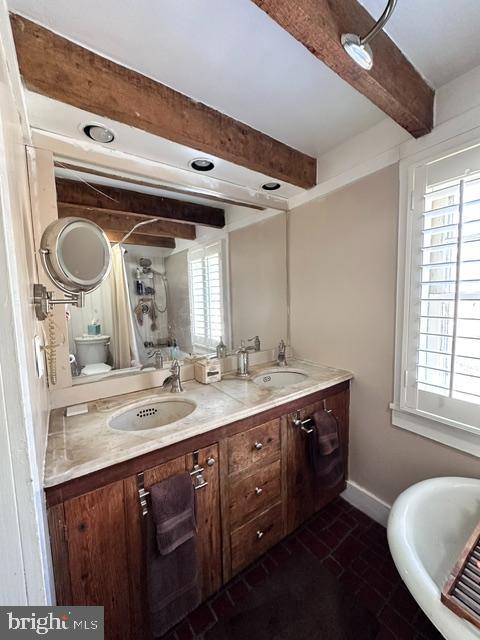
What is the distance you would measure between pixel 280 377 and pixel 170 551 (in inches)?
47.0

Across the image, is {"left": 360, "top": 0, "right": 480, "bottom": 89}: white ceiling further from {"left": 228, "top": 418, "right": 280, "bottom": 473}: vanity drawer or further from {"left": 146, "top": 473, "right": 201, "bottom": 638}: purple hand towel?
{"left": 146, "top": 473, "right": 201, "bottom": 638}: purple hand towel

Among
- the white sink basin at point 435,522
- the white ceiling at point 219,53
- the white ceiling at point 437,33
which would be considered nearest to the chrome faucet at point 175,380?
the white sink basin at point 435,522

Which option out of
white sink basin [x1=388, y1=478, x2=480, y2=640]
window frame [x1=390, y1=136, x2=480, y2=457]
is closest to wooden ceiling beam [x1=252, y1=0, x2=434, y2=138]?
window frame [x1=390, y1=136, x2=480, y2=457]

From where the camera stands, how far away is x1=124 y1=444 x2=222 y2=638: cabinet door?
964mm

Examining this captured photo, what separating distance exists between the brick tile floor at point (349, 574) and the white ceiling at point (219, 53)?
7.52 feet

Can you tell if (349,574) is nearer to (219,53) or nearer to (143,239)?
(143,239)

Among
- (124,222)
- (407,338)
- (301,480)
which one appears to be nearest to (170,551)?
(301,480)

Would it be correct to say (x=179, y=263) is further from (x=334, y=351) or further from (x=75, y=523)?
(x=75, y=523)

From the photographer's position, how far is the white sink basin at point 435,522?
983 millimetres

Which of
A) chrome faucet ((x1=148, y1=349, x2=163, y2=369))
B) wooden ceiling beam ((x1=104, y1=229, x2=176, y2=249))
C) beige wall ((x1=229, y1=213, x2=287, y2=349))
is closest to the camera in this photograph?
wooden ceiling beam ((x1=104, y1=229, x2=176, y2=249))

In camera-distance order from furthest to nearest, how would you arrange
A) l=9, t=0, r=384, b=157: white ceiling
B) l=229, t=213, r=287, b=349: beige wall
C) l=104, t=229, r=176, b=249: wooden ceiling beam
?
1. l=229, t=213, r=287, b=349: beige wall
2. l=104, t=229, r=176, b=249: wooden ceiling beam
3. l=9, t=0, r=384, b=157: white ceiling

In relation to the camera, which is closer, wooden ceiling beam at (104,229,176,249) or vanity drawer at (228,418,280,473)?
vanity drawer at (228,418,280,473)

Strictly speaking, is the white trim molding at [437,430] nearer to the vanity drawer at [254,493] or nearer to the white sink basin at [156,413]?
the vanity drawer at [254,493]

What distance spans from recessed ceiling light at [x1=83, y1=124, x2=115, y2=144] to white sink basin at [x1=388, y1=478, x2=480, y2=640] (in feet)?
6.58
